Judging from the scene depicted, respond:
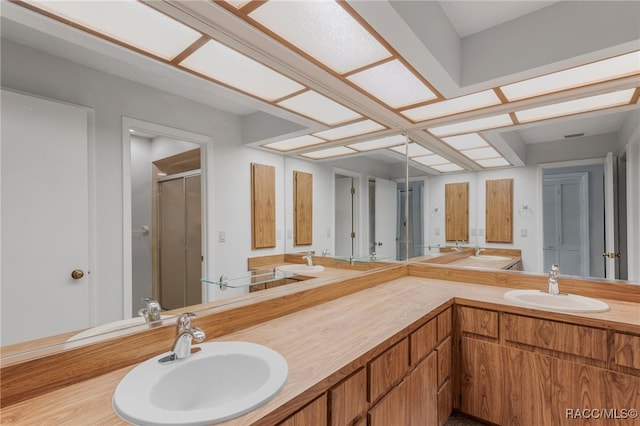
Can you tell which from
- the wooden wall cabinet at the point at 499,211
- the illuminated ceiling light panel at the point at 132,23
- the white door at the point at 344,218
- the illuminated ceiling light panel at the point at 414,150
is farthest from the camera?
the illuminated ceiling light panel at the point at 414,150

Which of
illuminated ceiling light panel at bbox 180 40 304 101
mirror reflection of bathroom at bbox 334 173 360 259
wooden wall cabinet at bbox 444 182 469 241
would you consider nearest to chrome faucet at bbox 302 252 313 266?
mirror reflection of bathroom at bbox 334 173 360 259

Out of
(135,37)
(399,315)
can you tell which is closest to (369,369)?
(399,315)

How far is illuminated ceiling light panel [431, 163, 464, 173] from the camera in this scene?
2.78 m

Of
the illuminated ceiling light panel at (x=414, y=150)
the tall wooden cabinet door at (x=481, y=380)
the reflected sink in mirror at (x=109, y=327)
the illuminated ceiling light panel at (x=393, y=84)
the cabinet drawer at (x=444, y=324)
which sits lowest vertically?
the tall wooden cabinet door at (x=481, y=380)

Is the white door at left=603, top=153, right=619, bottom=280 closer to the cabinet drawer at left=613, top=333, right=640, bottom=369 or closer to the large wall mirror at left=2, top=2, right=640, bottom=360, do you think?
the large wall mirror at left=2, top=2, right=640, bottom=360

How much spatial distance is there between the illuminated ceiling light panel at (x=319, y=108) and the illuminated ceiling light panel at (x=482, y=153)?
1.25 m

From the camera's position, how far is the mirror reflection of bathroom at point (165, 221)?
0.99 meters

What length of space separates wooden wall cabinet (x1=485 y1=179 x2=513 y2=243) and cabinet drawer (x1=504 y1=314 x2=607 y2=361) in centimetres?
96

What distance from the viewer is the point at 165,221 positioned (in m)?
1.06

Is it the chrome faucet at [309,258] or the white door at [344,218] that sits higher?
the white door at [344,218]

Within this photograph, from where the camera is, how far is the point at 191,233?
3.84ft

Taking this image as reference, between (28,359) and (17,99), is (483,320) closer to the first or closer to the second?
(28,359)

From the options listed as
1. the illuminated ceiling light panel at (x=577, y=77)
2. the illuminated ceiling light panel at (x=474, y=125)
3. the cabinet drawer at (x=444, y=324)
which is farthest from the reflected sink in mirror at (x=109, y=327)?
the illuminated ceiling light panel at (x=474, y=125)

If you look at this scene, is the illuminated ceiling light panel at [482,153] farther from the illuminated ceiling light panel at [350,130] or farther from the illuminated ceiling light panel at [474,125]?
the illuminated ceiling light panel at [350,130]
